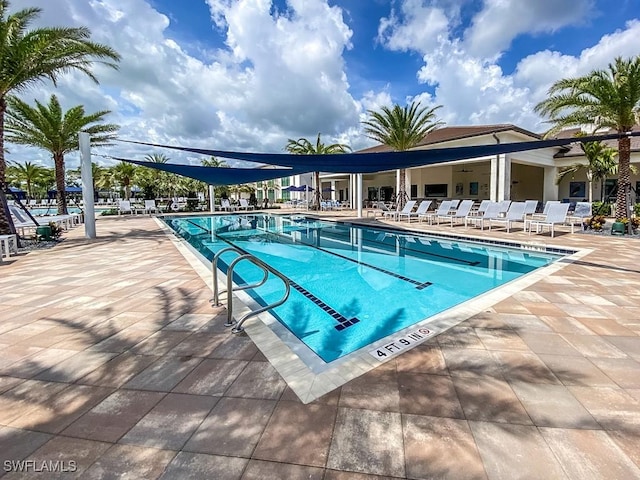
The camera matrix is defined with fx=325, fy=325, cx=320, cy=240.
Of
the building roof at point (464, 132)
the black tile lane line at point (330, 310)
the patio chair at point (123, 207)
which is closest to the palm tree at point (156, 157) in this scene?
the patio chair at point (123, 207)

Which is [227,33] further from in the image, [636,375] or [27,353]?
[636,375]

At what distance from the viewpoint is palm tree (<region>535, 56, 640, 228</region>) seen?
9.68 m

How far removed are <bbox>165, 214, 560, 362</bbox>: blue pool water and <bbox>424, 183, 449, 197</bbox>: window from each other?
14.1 meters

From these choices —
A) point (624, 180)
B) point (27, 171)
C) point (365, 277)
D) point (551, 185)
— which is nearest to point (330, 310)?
point (365, 277)

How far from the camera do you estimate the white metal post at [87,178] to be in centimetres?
1067

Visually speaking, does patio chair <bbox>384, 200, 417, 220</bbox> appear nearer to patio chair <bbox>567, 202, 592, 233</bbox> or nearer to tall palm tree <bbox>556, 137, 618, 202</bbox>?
patio chair <bbox>567, 202, 592, 233</bbox>

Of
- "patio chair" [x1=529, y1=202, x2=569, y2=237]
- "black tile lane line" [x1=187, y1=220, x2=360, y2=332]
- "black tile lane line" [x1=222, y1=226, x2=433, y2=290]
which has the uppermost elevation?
"patio chair" [x1=529, y1=202, x2=569, y2=237]

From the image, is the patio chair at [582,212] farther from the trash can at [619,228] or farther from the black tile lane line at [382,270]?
the black tile lane line at [382,270]

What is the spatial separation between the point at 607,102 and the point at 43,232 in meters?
18.0

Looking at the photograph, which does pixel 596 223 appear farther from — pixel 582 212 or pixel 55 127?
pixel 55 127

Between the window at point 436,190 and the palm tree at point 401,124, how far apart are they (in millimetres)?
7829

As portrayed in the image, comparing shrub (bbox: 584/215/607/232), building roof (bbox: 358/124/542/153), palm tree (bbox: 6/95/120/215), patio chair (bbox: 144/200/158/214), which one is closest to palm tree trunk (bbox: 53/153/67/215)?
palm tree (bbox: 6/95/120/215)

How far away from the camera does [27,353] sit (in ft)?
10.0

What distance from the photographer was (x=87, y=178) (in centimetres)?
1089
